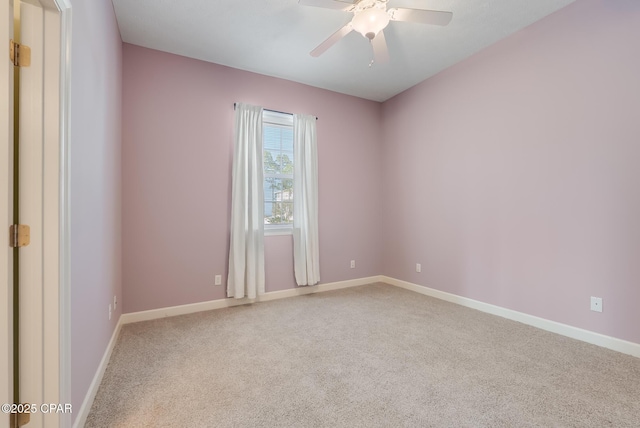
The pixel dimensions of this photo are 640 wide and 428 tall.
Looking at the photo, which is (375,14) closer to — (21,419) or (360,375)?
(360,375)

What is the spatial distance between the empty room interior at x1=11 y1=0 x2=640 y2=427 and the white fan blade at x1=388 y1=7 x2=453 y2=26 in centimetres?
3

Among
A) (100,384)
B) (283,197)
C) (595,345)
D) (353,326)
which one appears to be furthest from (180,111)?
(595,345)

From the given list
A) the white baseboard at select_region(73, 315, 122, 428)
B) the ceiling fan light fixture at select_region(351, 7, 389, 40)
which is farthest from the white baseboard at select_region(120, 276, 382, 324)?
the ceiling fan light fixture at select_region(351, 7, 389, 40)

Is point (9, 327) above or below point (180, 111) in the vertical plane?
below

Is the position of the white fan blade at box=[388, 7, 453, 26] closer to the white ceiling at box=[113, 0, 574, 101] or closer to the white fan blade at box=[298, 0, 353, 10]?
the white fan blade at box=[298, 0, 353, 10]

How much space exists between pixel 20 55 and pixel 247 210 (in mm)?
2368

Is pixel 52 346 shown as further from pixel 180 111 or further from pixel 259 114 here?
pixel 259 114

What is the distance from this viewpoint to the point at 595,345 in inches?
91.7

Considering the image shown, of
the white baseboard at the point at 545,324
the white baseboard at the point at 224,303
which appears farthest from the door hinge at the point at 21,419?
the white baseboard at the point at 545,324

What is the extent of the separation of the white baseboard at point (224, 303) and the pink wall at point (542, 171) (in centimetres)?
117

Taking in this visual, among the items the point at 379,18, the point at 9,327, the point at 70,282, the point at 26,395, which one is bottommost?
the point at 26,395

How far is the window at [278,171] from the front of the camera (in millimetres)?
3715

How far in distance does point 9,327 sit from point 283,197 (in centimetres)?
291

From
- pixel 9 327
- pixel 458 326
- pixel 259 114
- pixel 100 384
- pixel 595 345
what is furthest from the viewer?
pixel 259 114
